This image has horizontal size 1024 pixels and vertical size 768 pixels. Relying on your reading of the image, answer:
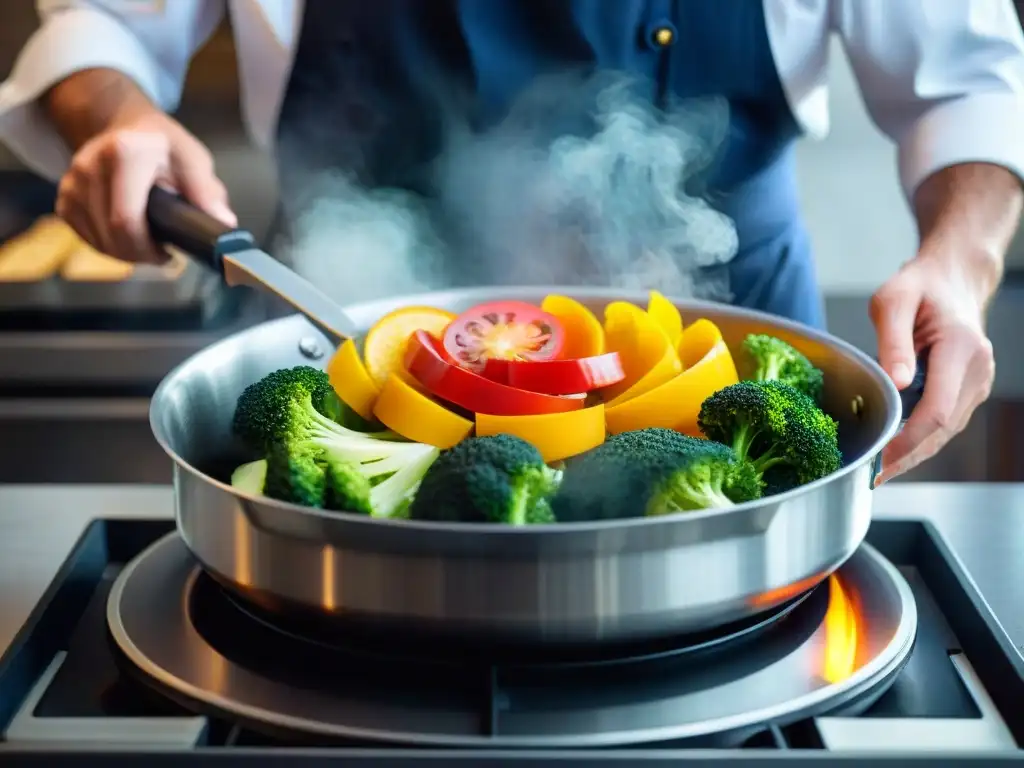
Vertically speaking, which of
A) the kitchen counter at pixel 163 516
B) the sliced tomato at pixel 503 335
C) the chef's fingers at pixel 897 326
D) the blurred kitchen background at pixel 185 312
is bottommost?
the blurred kitchen background at pixel 185 312

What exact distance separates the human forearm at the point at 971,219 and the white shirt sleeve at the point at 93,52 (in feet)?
2.98

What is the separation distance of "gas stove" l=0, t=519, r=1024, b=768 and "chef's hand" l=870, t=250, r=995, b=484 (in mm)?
147

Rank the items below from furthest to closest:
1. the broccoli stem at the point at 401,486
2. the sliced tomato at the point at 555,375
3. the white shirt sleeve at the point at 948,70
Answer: the white shirt sleeve at the point at 948,70 → the sliced tomato at the point at 555,375 → the broccoli stem at the point at 401,486

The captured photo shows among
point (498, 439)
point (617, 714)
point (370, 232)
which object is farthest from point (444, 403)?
point (370, 232)

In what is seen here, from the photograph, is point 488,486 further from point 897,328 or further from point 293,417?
point 897,328

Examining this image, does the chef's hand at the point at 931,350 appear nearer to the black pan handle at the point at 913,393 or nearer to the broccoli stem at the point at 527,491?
the black pan handle at the point at 913,393

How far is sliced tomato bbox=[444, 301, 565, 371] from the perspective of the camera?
88cm

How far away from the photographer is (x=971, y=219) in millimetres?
1195

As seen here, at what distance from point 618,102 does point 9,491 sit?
2.55ft

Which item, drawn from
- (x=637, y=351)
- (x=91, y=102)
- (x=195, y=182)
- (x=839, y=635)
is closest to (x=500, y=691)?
(x=839, y=635)

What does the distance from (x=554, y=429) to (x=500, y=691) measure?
0.58 ft

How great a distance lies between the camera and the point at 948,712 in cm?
67

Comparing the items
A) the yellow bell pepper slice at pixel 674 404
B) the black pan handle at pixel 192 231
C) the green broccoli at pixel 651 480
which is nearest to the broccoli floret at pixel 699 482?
the green broccoli at pixel 651 480

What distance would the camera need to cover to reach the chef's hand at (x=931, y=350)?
90 centimetres
